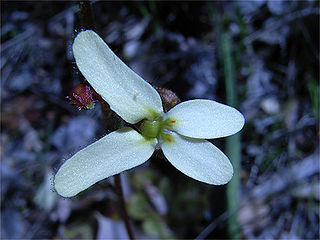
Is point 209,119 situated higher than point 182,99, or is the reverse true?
point 209,119

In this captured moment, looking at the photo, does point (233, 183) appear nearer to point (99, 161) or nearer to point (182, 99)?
point (182, 99)

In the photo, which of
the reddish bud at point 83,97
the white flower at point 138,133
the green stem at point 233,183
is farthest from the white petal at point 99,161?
the green stem at point 233,183

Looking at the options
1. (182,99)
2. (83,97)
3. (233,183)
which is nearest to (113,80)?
(83,97)

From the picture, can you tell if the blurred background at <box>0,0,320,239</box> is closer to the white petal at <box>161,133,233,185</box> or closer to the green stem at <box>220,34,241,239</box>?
the green stem at <box>220,34,241,239</box>

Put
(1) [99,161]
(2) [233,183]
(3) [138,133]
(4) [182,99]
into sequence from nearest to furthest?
(1) [99,161]
(3) [138,133]
(2) [233,183]
(4) [182,99]

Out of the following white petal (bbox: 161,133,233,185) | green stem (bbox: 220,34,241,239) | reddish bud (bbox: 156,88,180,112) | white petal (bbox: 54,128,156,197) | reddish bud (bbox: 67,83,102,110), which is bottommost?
green stem (bbox: 220,34,241,239)

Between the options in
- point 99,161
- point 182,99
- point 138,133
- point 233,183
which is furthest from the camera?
point 182,99

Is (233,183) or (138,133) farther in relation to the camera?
(233,183)

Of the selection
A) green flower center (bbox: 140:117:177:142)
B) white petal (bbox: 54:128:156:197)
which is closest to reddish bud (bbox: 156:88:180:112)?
green flower center (bbox: 140:117:177:142)
